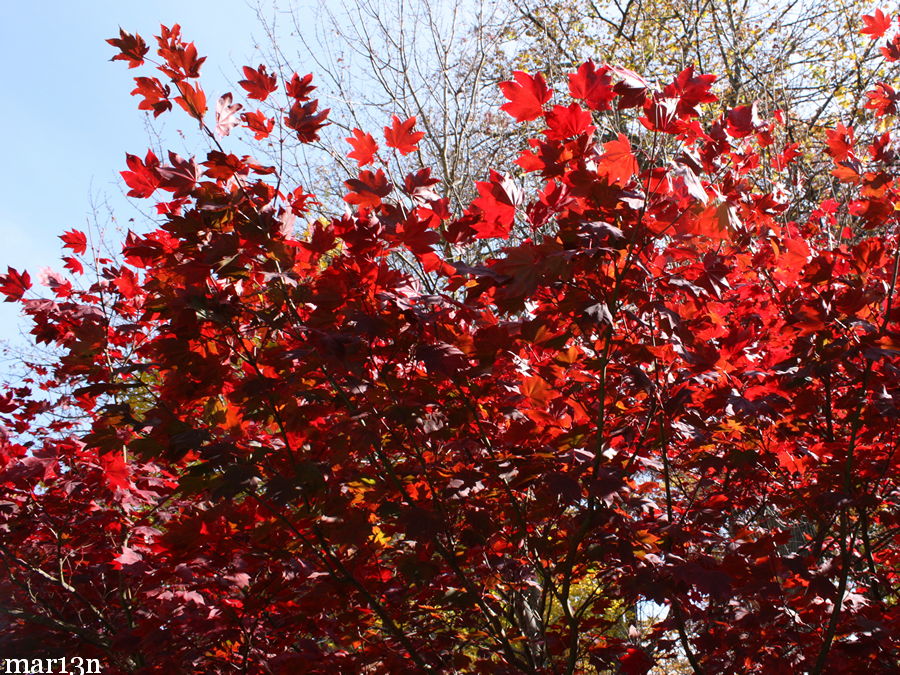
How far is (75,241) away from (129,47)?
5.14 feet

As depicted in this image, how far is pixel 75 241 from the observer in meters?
3.54

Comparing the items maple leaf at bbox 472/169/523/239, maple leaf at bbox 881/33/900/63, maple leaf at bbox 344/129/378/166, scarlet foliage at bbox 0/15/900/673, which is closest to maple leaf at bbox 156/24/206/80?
scarlet foliage at bbox 0/15/900/673

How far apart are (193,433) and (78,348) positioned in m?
0.75

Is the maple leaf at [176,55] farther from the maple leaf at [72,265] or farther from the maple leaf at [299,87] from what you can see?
the maple leaf at [72,265]

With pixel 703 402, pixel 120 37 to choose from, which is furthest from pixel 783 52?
pixel 120 37

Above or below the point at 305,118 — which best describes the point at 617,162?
below

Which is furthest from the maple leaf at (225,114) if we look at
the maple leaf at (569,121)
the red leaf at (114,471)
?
the red leaf at (114,471)

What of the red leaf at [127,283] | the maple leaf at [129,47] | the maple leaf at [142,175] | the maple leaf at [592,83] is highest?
the red leaf at [127,283]

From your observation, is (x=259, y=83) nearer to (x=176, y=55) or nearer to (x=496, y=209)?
(x=176, y=55)

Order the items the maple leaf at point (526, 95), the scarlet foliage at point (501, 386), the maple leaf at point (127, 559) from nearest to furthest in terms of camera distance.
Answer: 1. the maple leaf at point (526, 95)
2. the scarlet foliage at point (501, 386)
3. the maple leaf at point (127, 559)

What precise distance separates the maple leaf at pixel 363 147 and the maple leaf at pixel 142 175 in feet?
2.26

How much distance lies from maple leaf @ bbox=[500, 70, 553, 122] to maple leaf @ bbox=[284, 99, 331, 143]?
79cm

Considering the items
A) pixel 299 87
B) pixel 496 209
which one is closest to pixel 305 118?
pixel 299 87

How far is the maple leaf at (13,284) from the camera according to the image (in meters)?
3.17
